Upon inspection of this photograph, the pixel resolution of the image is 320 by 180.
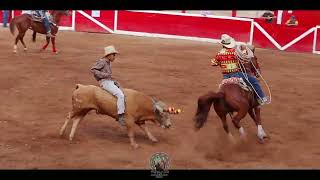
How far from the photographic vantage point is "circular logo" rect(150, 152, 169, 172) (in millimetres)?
8180

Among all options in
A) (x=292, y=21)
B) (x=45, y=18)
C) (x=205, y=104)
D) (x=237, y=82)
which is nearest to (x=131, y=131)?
(x=205, y=104)

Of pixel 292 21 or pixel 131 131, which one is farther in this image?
pixel 292 21

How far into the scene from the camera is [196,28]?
23.4 metres

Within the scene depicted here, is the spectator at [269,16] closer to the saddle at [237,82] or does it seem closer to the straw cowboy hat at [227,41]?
the straw cowboy hat at [227,41]

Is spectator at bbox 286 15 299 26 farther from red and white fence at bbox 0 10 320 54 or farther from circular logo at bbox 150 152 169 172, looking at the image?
circular logo at bbox 150 152 169 172

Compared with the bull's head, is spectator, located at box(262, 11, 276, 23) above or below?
above

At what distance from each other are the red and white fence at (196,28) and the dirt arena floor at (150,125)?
94cm

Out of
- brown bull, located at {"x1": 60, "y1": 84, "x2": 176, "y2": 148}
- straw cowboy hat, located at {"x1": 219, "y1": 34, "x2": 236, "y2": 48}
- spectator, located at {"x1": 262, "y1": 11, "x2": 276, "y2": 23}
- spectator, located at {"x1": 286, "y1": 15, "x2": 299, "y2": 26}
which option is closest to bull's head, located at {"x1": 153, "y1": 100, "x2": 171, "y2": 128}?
brown bull, located at {"x1": 60, "y1": 84, "x2": 176, "y2": 148}

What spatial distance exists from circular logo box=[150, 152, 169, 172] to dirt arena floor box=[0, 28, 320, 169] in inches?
6.8

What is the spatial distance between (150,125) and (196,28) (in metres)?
12.5

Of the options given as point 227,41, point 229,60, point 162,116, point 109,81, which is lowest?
point 162,116

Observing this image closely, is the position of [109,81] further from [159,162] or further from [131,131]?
[159,162]
